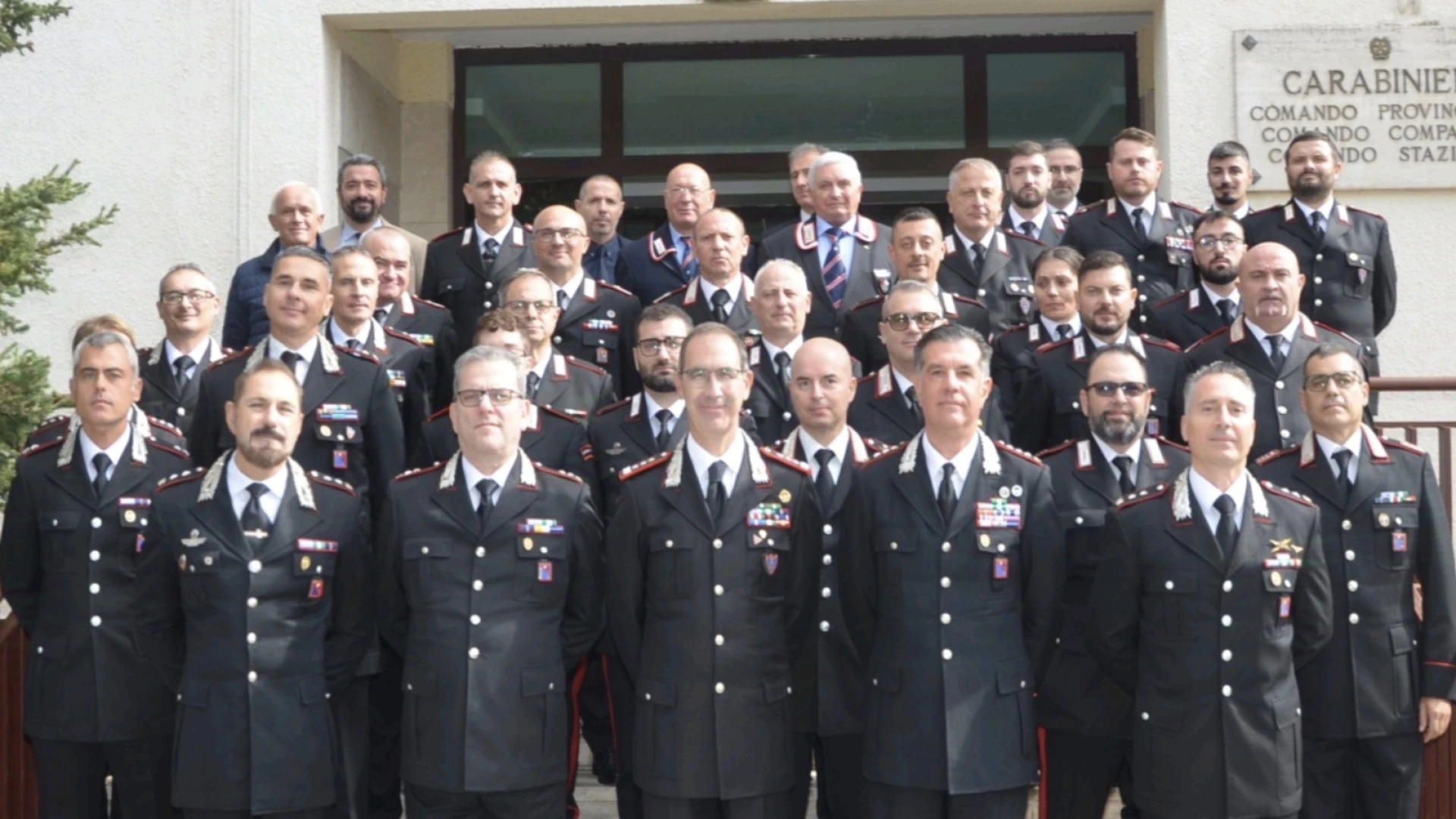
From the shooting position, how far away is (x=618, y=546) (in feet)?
16.9

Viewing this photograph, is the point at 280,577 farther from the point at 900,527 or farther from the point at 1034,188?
the point at 1034,188

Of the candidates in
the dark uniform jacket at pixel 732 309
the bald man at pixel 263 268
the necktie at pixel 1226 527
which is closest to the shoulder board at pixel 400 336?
the bald man at pixel 263 268

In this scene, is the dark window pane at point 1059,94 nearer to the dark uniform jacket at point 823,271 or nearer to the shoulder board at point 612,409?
the dark uniform jacket at point 823,271

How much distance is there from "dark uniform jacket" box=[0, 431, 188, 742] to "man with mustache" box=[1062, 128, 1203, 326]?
4129mm

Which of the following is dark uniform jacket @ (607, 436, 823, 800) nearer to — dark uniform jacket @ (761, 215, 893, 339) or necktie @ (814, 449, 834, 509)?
necktie @ (814, 449, 834, 509)

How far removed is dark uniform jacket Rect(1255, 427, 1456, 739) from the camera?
5.37 meters

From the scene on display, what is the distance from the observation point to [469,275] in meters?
7.66

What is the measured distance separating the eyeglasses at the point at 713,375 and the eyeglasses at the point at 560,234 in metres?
2.23

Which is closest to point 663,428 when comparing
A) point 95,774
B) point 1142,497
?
point 1142,497

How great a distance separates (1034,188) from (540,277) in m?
2.56

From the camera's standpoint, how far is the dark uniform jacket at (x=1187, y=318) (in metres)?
7.02

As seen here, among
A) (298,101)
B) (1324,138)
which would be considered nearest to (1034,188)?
(1324,138)

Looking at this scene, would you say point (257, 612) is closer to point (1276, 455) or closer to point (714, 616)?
point (714, 616)

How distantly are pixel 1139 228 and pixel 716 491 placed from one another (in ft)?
11.0
